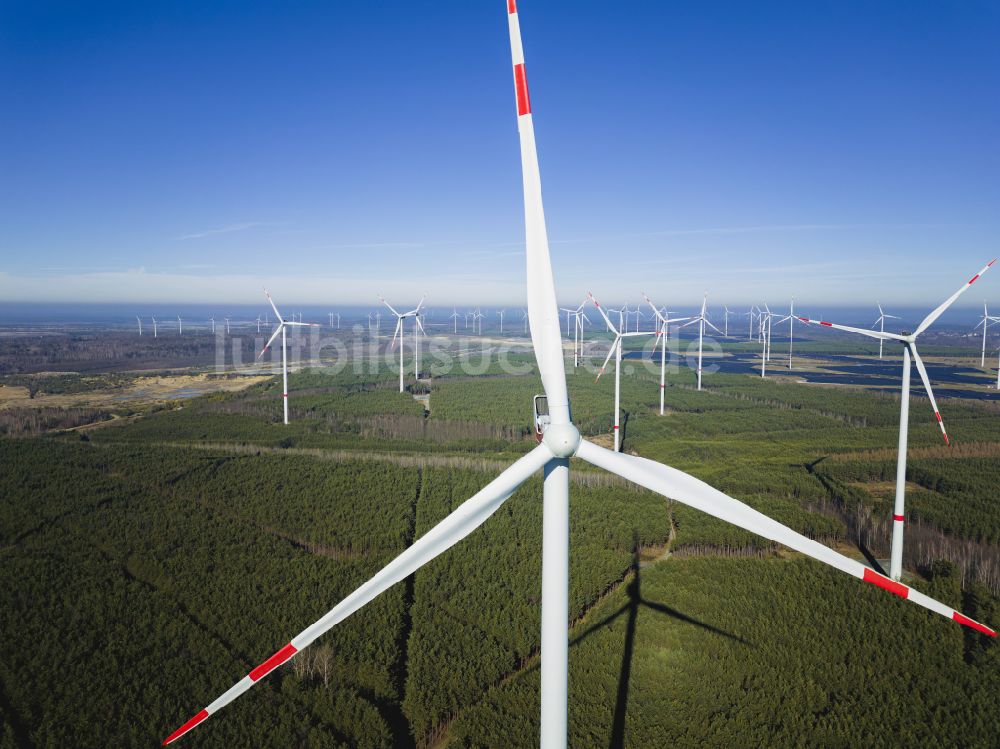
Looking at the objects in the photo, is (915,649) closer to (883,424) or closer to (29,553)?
(29,553)

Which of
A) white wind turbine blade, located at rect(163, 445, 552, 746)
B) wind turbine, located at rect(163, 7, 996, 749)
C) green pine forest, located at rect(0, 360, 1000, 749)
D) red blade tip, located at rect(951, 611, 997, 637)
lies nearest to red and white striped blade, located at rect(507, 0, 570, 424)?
wind turbine, located at rect(163, 7, 996, 749)

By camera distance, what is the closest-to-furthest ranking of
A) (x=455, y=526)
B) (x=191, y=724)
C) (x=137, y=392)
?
(x=191, y=724) → (x=455, y=526) → (x=137, y=392)

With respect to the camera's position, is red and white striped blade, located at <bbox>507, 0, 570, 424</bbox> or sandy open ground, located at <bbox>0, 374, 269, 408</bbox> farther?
sandy open ground, located at <bbox>0, 374, 269, 408</bbox>

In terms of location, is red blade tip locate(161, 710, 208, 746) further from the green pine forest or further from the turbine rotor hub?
the green pine forest

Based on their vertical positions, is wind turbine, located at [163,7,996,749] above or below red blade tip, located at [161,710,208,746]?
above

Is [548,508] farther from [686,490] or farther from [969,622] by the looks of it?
[969,622]

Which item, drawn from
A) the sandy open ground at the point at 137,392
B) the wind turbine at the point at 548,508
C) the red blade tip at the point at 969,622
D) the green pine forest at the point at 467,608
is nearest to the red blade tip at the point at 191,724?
the wind turbine at the point at 548,508

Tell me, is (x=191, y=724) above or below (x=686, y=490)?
below

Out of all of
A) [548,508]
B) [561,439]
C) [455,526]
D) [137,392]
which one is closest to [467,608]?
[455,526]
